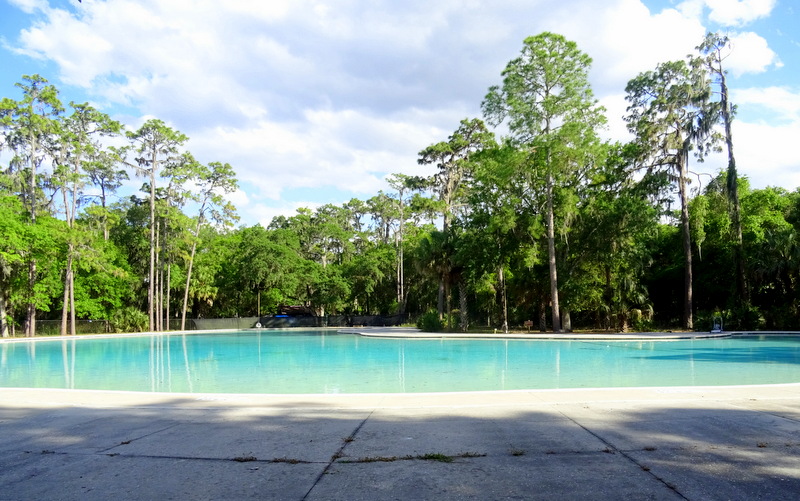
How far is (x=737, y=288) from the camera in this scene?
25.5m

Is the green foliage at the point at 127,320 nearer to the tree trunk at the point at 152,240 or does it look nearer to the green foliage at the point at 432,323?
the tree trunk at the point at 152,240

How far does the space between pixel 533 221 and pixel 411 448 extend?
2241 cm

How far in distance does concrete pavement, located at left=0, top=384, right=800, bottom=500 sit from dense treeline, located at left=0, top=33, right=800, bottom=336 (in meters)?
20.0

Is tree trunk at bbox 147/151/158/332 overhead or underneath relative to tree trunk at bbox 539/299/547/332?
overhead

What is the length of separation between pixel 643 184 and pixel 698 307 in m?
8.81

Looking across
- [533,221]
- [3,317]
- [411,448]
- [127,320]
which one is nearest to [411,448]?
[411,448]

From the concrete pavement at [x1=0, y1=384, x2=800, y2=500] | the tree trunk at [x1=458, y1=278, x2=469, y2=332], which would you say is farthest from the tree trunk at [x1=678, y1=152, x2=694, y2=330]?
the concrete pavement at [x1=0, y1=384, x2=800, y2=500]

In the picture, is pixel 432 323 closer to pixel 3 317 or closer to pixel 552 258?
pixel 552 258

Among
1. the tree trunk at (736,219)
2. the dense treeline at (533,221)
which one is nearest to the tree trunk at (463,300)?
the dense treeline at (533,221)

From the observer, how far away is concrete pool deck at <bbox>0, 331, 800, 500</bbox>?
3.44m

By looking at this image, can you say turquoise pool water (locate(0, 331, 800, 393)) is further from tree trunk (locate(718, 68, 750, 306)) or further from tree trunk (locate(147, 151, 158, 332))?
tree trunk (locate(147, 151, 158, 332))

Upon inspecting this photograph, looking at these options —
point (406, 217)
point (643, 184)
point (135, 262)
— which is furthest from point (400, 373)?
point (406, 217)

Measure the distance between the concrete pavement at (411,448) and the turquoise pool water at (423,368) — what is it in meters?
3.08

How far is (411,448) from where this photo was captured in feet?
14.4
